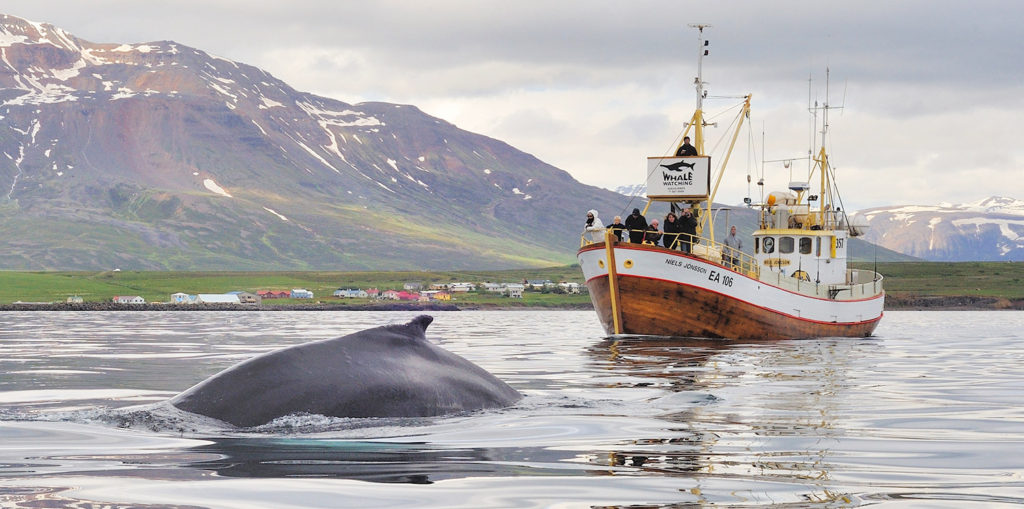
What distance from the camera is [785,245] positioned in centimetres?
5628

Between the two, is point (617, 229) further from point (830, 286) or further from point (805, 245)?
point (830, 286)

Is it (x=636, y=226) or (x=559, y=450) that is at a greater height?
(x=636, y=226)

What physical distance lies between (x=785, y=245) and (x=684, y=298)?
1059 centimetres

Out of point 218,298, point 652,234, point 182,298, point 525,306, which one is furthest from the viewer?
point 218,298

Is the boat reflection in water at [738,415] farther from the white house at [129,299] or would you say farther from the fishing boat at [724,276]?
the white house at [129,299]

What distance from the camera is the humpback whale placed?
12430 millimetres

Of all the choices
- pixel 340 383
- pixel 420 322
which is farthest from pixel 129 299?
pixel 340 383

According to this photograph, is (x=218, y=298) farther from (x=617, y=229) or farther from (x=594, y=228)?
(x=617, y=229)

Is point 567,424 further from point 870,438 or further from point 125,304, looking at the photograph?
point 125,304

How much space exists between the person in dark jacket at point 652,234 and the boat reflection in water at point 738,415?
47.6 ft

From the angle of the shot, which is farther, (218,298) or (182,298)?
(218,298)

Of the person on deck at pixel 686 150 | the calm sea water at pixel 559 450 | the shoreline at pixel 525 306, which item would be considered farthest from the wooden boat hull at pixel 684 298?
the shoreline at pixel 525 306

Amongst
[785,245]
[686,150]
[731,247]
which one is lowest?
[731,247]

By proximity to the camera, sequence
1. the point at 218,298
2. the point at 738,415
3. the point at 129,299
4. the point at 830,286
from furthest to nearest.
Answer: the point at 218,298 → the point at 129,299 → the point at 830,286 → the point at 738,415
